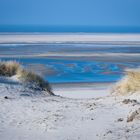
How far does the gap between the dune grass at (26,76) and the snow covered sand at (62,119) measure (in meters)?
1.84

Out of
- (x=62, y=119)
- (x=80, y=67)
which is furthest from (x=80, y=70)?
(x=62, y=119)

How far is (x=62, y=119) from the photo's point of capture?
9.25 meters

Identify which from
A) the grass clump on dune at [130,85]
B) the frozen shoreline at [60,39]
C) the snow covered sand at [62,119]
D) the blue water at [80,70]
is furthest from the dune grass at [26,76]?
the frozen shoreline at [60,39]

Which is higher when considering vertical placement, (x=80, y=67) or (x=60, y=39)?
(x=60, y=39)

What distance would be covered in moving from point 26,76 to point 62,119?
18.2ft

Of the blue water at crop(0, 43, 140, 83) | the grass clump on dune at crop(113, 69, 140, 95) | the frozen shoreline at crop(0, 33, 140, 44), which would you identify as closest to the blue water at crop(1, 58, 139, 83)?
the blue water at crop(0, 43, 140, 83)

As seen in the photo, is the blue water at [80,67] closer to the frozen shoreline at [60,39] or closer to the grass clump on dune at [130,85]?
the grass clump on dune at [130,85]

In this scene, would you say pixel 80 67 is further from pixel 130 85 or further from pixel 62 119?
pixel 62 119

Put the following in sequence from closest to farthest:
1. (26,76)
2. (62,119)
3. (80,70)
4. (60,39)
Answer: (62,119) < (26,76) < (80,70) < (60,39)

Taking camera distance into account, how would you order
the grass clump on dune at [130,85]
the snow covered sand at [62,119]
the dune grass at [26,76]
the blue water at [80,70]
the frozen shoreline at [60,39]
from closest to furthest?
the snow covered sand at [62,119] → the grass clump on dune at [130,85] → the dune grass at [26,76] → the blue water at [80,70] → the frozen shoreline at [60,39]

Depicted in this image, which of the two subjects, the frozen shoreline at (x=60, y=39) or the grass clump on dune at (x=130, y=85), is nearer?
the grass clump on dune at (x=130, y=85)

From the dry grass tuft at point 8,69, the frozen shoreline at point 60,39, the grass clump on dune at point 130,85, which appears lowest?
the grass clump on dune at point 130,85

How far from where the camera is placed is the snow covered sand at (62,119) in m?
8.00

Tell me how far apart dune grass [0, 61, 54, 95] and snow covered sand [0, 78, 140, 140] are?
1.84m
